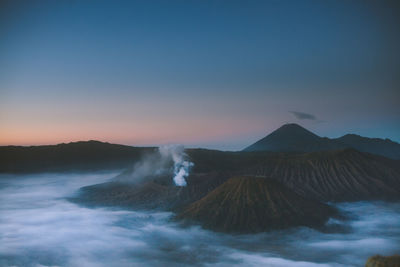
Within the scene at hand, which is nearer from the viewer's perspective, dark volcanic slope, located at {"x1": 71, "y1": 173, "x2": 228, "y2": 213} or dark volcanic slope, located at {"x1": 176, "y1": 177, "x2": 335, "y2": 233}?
dark volcanic slope, located at {"x1": 176, "y1": 177, "x2": 335, "y2": 233}

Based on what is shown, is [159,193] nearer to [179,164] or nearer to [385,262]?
[179,164]

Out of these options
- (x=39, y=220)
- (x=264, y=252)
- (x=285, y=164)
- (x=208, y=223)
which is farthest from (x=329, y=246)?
(x=39, y=220)

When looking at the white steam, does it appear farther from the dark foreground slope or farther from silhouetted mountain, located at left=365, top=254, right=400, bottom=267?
silhouetted mountain, located at left=365, top=254, right=400, bottom=267

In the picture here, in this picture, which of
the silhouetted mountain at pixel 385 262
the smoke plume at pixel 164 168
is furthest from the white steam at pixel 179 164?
the silhouetted mountain at pixel 385 262

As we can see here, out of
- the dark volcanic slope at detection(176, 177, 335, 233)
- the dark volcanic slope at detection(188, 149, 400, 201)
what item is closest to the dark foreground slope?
the dark volcanic slope at detection(188, 149, 400, 201)

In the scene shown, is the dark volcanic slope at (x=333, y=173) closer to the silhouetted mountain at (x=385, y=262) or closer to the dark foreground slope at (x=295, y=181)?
the dark foreground slope at (x=295, y=181)
